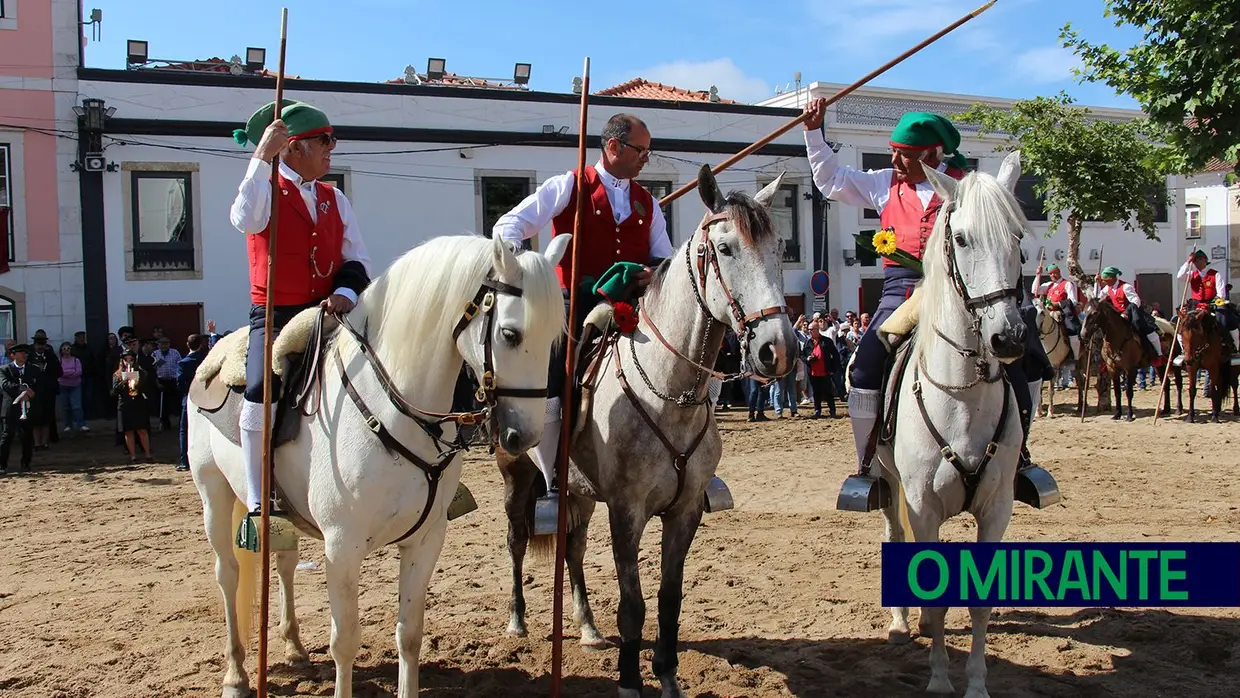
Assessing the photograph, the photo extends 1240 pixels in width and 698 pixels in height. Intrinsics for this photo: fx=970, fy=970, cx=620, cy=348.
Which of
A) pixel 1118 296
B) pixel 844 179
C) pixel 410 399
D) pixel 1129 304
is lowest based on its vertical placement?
pixel 410 399

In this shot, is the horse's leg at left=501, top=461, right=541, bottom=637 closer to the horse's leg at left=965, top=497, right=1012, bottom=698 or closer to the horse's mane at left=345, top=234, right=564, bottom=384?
the horse's mane at left=345, top=234, right=564, bottom=384

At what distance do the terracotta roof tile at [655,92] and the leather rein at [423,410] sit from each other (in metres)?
23.5

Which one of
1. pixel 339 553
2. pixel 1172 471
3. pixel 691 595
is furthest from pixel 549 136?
pixel 339 553

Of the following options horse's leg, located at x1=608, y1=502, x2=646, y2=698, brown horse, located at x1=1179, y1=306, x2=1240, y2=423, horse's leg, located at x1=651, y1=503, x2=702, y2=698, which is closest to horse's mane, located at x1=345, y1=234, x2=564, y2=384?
horse's leg, located at x1=608, y1=502, x2=646, y2=698

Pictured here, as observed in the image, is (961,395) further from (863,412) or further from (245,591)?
(245,591)

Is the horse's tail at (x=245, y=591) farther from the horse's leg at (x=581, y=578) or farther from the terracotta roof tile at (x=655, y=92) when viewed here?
the terracotta roof tile at (x=655, y=92)

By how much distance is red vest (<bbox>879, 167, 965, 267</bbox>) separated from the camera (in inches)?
199

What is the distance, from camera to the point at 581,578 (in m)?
5.65

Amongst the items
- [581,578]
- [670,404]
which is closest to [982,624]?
[670,404]

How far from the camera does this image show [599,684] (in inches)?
192

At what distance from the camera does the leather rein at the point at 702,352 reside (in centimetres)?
406

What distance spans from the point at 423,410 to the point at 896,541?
2809mm

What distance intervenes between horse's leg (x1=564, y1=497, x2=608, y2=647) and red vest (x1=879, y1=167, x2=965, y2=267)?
7.24ft

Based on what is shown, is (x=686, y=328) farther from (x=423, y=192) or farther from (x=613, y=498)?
(x=423, y=192)
